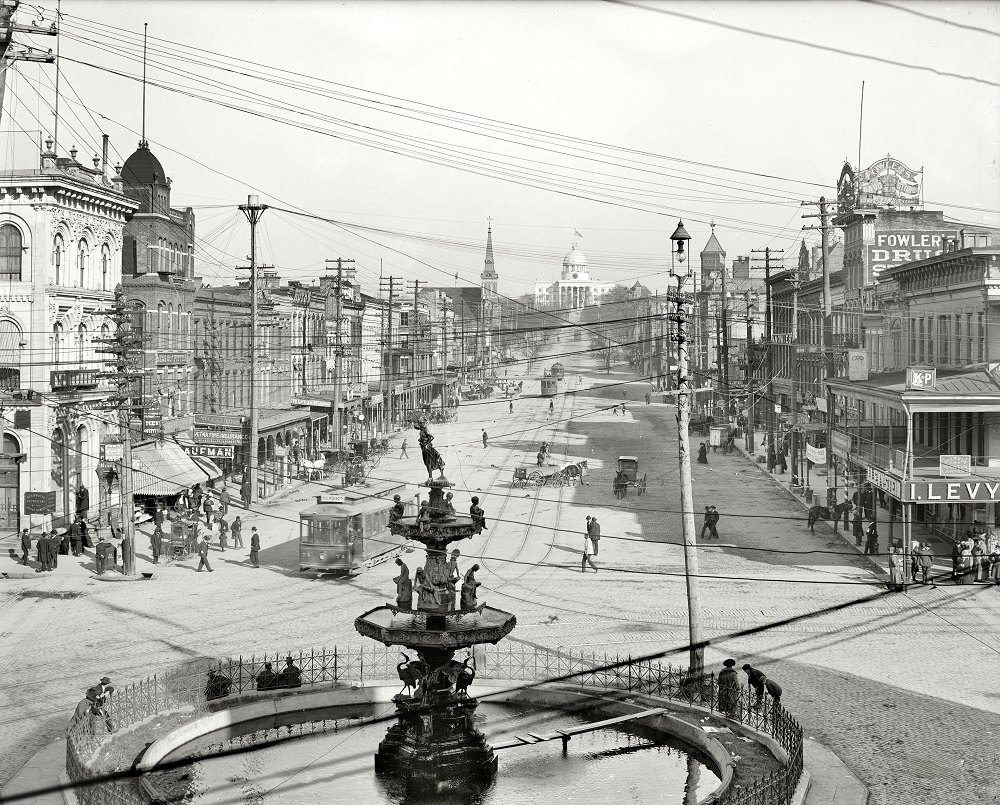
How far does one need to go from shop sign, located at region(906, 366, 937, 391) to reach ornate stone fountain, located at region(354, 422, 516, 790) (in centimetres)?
2012

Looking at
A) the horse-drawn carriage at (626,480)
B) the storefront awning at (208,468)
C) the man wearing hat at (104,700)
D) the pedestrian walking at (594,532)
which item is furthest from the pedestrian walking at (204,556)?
the horse-drawn carriage at (626,480)

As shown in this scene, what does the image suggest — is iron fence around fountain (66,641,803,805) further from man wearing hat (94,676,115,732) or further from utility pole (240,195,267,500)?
utility pole (240,195,267,500)

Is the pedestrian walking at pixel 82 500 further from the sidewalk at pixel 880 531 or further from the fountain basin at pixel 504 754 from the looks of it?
the sidewalk at pixel 880 531

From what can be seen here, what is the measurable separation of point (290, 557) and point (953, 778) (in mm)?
24832

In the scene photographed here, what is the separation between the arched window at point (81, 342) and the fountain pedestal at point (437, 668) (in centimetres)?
3131

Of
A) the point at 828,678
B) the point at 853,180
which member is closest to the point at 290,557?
the point at 828,678

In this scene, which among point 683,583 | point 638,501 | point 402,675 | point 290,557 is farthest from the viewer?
point 638,501

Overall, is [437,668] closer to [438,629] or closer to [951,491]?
[438,629]

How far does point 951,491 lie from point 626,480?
66.0 ft

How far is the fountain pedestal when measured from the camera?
59.4ft

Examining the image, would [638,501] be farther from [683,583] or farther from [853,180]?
[853,180]

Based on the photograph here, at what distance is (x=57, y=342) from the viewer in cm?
4497

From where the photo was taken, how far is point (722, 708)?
21250 millimetres

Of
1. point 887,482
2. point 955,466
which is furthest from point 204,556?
point 955,466
